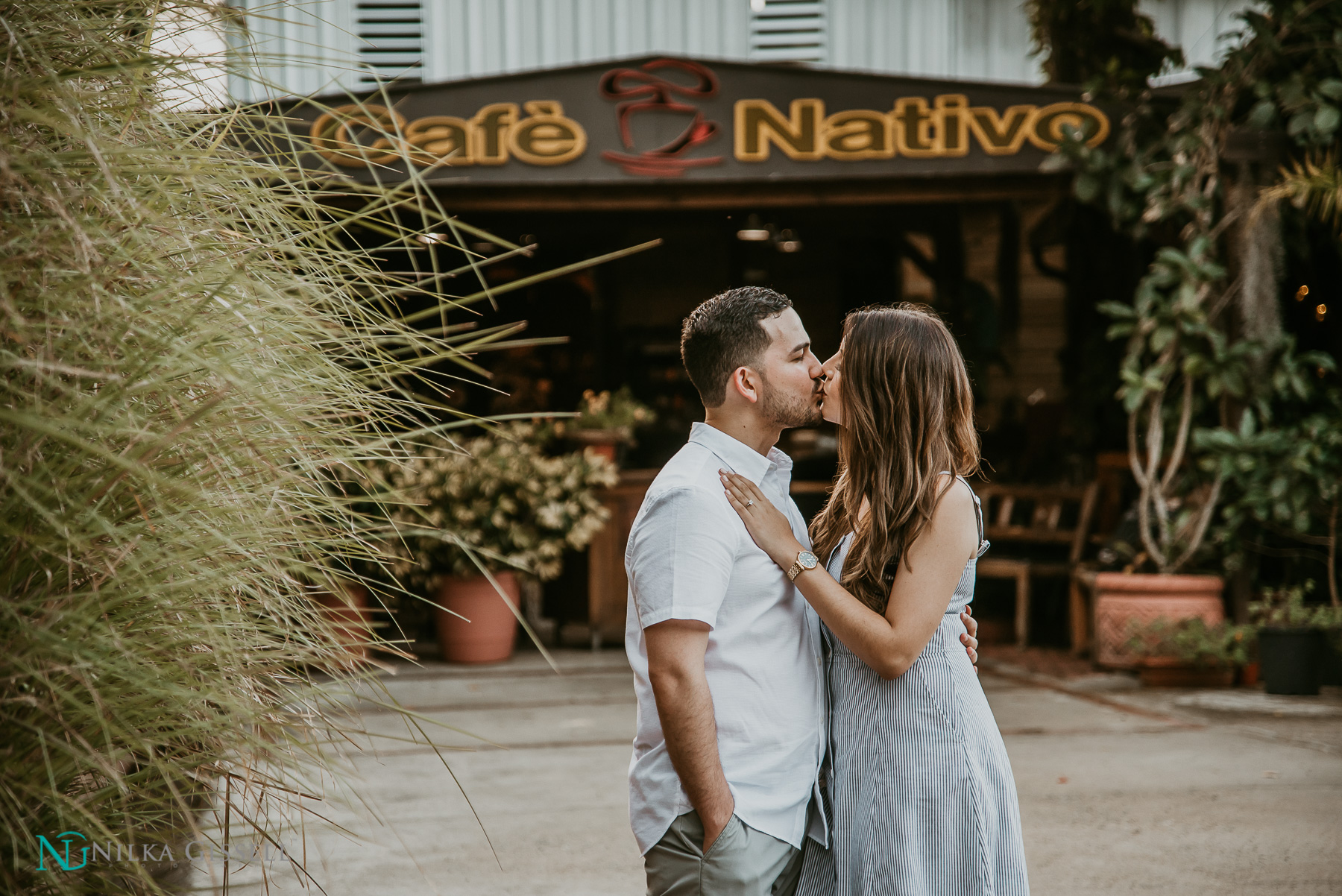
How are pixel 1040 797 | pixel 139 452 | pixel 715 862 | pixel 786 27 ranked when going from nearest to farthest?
pixel 139 452
pixel 715 862
pixel 1040 797
pixel 786 27

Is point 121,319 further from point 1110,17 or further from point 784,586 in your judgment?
point 1110,17

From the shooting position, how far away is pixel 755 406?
2.03 meters

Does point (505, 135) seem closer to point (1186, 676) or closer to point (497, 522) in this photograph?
point (497, 522)

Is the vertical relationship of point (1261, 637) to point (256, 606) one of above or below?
below

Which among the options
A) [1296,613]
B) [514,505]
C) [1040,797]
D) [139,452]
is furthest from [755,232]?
[139,452]

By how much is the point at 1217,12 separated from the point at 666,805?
33.0 ft

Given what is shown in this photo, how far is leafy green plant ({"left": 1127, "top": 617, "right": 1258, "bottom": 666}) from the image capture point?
5.91 m

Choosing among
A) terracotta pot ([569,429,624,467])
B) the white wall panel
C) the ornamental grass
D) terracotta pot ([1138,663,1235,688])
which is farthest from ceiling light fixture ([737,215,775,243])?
the ornamental grass

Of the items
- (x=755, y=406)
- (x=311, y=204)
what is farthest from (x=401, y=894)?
(x=311, y=204)

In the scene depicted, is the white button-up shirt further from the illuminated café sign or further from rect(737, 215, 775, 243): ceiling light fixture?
rect(737, 215, 775, 243): ceiling light fixture

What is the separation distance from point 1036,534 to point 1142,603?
5.71 ft

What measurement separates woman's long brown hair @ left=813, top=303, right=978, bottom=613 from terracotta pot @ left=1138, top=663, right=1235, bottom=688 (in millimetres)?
4775

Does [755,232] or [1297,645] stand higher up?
[755,232]

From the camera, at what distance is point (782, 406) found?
2.02 meters
